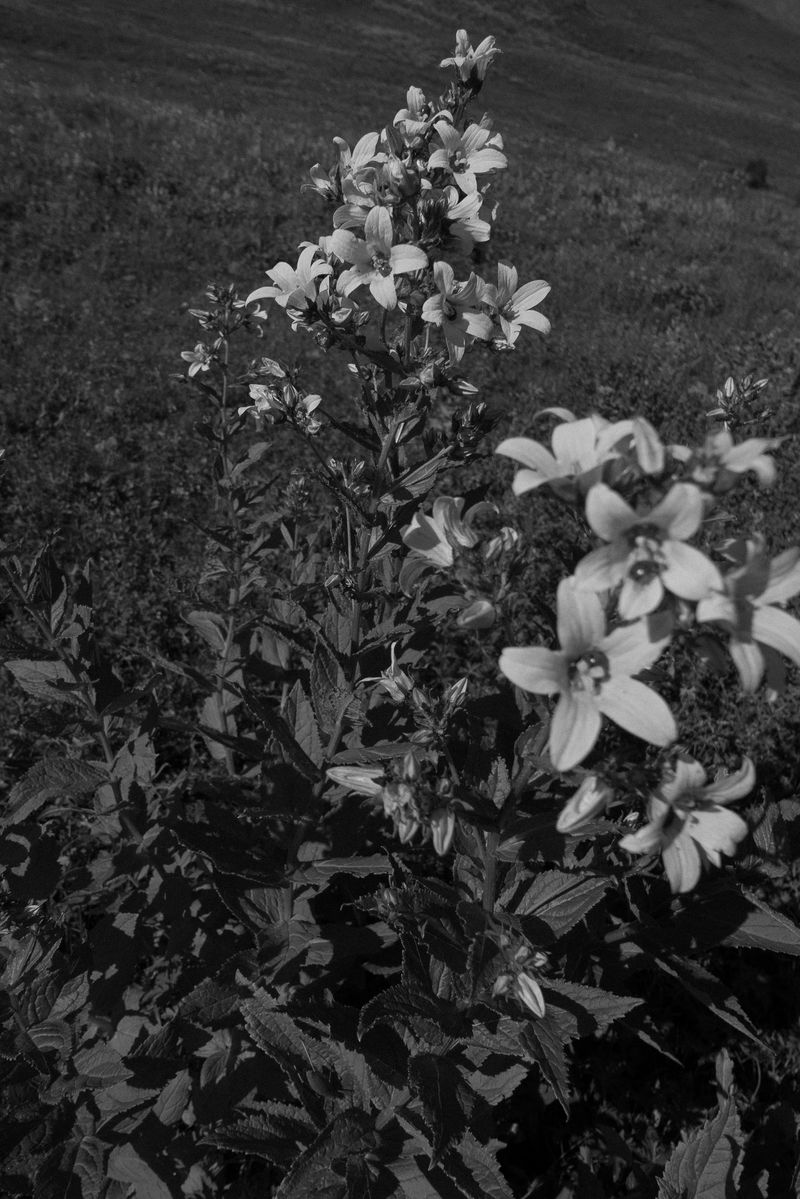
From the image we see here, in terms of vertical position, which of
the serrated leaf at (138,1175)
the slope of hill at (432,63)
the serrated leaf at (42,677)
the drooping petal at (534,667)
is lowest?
the serrated leaf at (138,1175)

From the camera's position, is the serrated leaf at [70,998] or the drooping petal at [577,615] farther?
the serrated leaf at [70,998]

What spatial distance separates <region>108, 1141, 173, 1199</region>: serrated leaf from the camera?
3.48 meters

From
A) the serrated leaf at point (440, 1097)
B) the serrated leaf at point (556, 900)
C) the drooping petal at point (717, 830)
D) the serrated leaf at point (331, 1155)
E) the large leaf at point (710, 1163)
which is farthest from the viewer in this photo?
the large leaf at point (710, 1163)

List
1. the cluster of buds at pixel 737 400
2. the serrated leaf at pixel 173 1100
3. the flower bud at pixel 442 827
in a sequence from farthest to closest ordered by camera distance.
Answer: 1. the cluster of buds at pixel 737 400
2. the serrated leaf at pixel 173 1100
3. the flower bud at pixel 442 827

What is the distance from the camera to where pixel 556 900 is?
3.02m

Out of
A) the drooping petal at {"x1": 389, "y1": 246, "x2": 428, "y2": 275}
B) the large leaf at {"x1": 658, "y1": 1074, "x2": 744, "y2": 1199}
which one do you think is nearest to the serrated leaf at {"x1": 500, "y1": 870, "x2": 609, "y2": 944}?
the large leaf at {"x1": 658, "y1": 1074, "x2": 744, "y2": 1199}

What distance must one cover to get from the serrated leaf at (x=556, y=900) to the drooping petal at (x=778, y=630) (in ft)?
4.33

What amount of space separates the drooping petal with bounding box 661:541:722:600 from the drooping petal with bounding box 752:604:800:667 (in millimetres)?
220

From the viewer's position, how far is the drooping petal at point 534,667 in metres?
2.06

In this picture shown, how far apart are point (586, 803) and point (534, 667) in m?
0.47

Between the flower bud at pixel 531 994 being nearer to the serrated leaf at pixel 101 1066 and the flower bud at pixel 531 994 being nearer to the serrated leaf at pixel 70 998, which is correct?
the serrated leaf at pixel 101 1066

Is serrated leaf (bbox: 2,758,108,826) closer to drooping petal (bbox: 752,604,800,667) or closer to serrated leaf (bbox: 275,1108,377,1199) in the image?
serrated leaf (bbox: 275,1108,377,1199)

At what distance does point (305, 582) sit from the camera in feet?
A: 16.1

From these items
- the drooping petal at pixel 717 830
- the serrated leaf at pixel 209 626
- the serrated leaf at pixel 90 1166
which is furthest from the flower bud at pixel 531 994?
the serrated leaf at pixel 209 626
